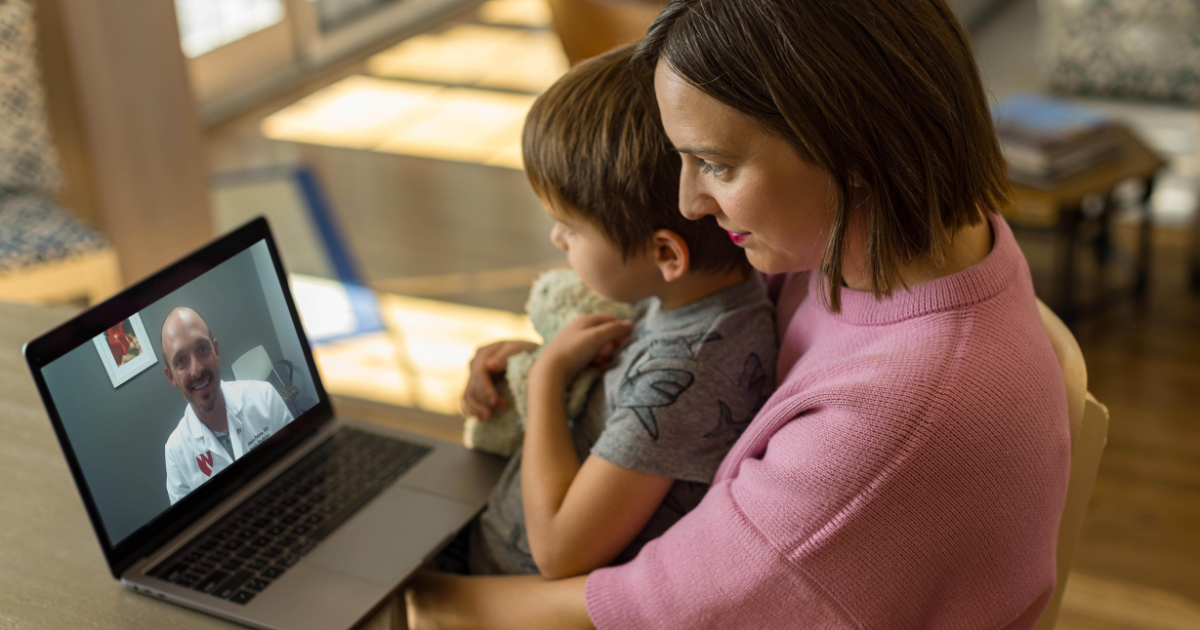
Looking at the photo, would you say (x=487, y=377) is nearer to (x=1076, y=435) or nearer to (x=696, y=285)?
(x=696, y=285)

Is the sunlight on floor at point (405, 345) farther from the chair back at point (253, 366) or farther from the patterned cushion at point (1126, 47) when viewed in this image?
the patterned cushion at point (1126, 47)

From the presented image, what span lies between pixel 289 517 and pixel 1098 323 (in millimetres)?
2329

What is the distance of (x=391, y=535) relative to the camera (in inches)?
40.4

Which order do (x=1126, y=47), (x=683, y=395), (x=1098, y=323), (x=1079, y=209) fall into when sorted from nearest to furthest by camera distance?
(x=683, y=395) < (x=1079, y=209) < (x=1098, y=323) < (x=1126, y=47)

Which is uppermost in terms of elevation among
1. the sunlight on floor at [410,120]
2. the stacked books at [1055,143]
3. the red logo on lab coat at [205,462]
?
the red logo on lab coat at [205,462]

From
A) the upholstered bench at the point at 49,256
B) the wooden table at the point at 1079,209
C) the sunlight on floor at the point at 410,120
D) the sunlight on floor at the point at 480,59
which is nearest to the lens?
the upholstered bench at the point at 49,256

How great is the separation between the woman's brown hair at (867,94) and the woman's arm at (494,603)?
1.28ft

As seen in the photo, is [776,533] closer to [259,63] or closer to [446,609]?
[446,609]

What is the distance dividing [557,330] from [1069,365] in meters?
0.54

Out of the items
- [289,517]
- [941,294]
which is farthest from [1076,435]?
[289,517]

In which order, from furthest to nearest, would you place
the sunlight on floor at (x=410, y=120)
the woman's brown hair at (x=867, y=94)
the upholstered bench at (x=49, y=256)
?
the sunlight on floor at (x=410, y=120) → the upholstered bench at (x=49, y=256) → the woman's brown hair at (x=867, y=94)

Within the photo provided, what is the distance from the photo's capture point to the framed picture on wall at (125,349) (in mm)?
883

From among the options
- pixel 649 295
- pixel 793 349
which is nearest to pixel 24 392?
pixel 649 295

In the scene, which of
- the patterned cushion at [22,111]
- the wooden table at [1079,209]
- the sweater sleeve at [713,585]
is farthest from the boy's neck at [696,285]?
the patterned cushion at [22,111]
